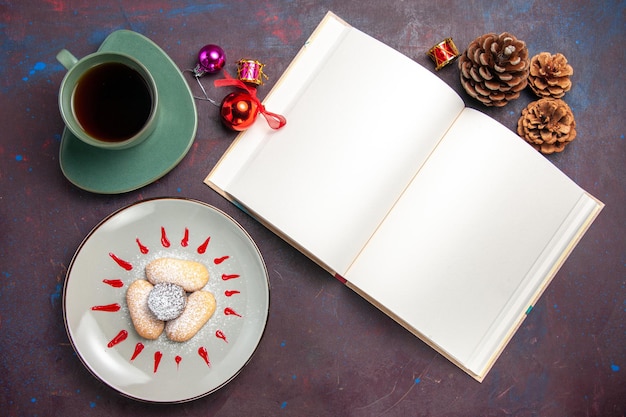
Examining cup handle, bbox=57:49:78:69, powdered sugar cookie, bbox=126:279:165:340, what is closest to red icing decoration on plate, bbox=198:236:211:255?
powdered sugar cookie, bbox=126:279:165:340

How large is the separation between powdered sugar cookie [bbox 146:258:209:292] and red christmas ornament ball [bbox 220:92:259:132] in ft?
0.88

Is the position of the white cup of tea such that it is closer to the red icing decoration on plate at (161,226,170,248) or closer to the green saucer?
the green saucer

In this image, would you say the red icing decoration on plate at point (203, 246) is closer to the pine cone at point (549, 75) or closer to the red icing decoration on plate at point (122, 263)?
the red icing decoration on plate at point (122, 263)

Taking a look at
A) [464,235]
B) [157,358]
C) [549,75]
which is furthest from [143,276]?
[549,75]

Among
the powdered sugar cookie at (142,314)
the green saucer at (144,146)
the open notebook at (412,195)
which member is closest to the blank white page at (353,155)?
the open notebook at (412,195)

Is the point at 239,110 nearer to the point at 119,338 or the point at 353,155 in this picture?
the point at 353,155

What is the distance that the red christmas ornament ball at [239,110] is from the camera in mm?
924

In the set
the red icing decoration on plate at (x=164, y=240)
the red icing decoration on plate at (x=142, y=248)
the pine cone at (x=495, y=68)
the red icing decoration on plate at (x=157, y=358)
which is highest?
the pine cone at (x=495, y=68)

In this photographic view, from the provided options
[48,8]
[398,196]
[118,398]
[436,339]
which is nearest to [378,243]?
[398,196]

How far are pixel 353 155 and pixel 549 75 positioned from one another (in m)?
0.42

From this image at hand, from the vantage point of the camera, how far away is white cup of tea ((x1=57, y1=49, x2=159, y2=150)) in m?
0.84

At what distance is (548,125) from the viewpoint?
96cm

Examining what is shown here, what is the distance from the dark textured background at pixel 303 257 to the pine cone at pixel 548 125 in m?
0.04

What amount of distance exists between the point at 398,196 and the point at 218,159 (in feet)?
1.14
